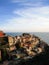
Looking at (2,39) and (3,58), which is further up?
(2,39)

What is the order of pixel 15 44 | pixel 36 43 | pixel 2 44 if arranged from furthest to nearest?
pixel 36 43, pixel 15 44, pixel 2 44

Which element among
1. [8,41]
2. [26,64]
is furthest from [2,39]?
[26,64]

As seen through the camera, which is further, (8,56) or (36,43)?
(36,43)

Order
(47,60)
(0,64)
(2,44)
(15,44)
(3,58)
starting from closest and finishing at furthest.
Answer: (47,60)
(0,64)
(3,58)
(2,44)
(15,44)

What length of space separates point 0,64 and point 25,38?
25.0 m

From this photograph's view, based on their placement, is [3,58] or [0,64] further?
[3,58]

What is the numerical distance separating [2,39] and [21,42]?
6228 mm

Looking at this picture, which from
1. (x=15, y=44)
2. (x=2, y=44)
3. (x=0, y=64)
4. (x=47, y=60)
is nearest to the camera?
(x=47, y=60)

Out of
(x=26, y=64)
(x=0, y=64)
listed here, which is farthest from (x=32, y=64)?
(x=0, y=64)

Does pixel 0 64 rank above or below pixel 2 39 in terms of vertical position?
below

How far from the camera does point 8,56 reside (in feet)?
121

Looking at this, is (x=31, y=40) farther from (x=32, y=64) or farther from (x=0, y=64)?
(x=32, y=64)

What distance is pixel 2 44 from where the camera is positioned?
1815 inches

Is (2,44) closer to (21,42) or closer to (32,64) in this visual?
(21,42)
